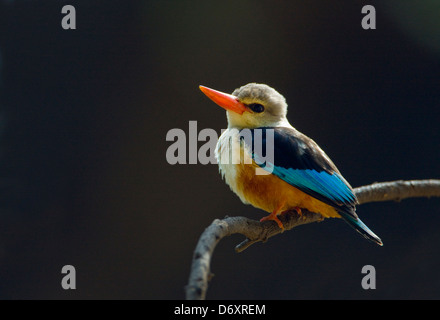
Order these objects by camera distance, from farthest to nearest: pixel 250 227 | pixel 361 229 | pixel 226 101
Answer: pixel 226 101 < pixel 361 229 < pixel 250 227

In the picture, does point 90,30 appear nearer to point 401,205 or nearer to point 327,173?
point 327,173

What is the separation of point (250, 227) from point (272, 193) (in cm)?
34

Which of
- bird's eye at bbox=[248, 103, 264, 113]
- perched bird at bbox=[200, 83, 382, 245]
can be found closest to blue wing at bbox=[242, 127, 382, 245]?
perched bird at bbox=[200, 83, 382, 245]

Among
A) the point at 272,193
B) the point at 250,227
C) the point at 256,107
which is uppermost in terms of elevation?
the point at 256,107

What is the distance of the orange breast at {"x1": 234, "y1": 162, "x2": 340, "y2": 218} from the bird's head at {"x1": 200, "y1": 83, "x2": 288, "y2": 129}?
275 millimetres

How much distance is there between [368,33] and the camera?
322 centimetres

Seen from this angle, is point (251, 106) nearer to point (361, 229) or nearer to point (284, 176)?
point (284, 176)

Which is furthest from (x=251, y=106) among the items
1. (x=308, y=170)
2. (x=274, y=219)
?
(x=274, y=219)

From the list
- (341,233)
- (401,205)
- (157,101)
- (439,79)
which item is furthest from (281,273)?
(439,79)

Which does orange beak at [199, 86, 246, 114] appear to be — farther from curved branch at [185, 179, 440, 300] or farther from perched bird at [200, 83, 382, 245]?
curved branch at [185, 179, 440, 300]

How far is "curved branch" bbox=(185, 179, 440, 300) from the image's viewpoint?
3.32 ft

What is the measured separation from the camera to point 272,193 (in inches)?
72.3

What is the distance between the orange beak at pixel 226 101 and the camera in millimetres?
2033

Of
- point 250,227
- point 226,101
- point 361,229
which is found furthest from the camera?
point 226,101
